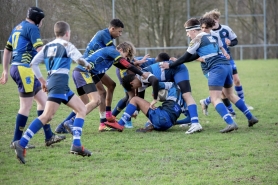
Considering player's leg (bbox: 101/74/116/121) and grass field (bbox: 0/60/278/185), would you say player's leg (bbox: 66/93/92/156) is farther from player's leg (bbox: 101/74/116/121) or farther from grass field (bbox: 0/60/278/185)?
player's leg (bbox: 101/74/116/121)

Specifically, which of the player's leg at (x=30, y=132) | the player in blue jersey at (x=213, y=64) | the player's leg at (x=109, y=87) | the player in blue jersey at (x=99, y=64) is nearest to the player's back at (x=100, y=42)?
the player in blue jersey at (x=99, y=64)

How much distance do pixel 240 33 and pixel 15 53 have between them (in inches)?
1051

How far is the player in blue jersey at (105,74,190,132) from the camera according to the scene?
8164mm

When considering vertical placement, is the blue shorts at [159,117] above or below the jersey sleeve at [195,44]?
below

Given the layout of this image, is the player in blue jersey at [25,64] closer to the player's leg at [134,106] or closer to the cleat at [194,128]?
the player's leg at [134,106]

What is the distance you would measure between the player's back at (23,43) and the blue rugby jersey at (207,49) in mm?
2381

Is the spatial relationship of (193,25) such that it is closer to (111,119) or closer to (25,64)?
(111,119)

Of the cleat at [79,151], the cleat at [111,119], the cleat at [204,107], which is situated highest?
the cleat at [79,151]

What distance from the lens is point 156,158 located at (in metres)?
6.32

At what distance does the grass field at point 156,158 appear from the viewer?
17.7 feet

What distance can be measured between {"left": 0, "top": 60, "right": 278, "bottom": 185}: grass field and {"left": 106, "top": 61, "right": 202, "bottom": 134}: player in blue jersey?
30 centimetres

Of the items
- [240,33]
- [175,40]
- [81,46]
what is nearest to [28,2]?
[81,46]

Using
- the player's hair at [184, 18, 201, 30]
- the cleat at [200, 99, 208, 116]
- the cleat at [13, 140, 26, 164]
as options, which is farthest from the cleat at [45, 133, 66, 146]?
the cleat at [200, 99, 208, 116]

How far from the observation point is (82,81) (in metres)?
7.92
